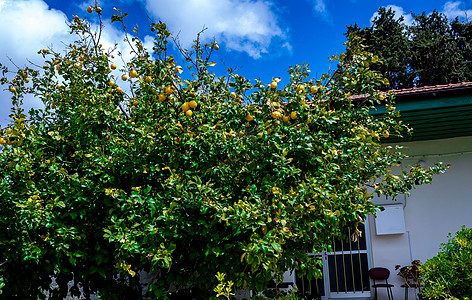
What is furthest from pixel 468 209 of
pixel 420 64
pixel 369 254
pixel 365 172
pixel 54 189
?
pixel 420 64

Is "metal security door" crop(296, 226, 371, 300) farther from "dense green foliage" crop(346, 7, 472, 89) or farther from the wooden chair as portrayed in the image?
"dense green foliage" crop(346, 7, 472, 89)

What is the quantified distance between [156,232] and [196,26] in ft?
8.89

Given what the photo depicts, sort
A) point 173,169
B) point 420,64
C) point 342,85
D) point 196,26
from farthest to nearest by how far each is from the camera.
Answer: point 420,64 < point 196,26 < point 342,85 < point 173,169

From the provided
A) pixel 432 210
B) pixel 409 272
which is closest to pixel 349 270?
pixel 409 272

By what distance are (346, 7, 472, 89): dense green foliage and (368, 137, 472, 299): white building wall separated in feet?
36.8

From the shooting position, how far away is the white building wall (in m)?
7.43

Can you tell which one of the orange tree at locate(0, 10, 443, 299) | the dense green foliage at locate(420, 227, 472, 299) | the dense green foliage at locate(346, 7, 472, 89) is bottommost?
the dense green foliage at locate(420, 227, 472, 299)

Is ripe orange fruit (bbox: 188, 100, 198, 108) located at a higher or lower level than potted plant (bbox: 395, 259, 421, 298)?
higher

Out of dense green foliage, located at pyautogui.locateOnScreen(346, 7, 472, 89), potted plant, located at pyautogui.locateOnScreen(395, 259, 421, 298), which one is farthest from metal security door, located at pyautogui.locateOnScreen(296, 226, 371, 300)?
dense green foliage, located at pyautogui.locateOnScreen(346, 7, 472, 89)

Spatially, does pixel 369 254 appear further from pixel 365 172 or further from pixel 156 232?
pixel 156 232

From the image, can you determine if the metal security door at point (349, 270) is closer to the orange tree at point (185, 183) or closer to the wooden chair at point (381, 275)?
the wooden chair at point (381, 275)

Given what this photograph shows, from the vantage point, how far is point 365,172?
4.53 m

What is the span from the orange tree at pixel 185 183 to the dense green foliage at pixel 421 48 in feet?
49.3

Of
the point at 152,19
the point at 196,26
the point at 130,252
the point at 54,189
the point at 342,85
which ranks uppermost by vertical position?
the point at 196,26
